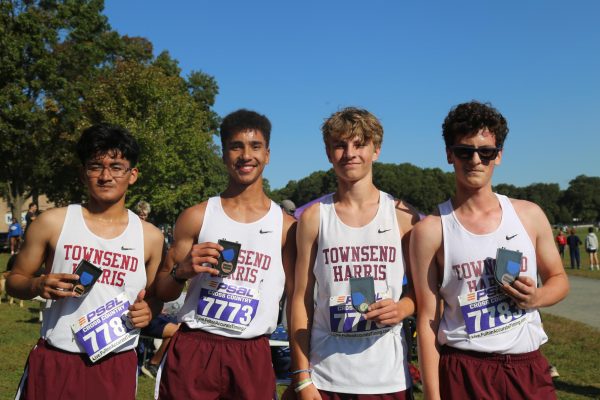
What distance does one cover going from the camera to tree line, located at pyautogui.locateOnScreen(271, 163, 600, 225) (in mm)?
104375

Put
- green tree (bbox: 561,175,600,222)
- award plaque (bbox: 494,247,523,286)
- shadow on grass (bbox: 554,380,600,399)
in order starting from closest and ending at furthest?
award plaque (bbox: 494,247,523,286) → shadow on grass (bbox: 554,380,600,399) → green tree (bbox: 561,175,600,222)

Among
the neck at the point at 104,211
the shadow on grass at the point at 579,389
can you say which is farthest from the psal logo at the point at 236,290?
the shadow on grass at the point at 579,389

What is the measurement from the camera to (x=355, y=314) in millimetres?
3059

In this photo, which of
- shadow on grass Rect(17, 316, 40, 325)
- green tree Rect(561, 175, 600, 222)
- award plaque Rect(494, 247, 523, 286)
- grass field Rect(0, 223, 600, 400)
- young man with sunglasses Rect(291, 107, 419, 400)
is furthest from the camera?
green tree Rect(561, 175, 600, 222)

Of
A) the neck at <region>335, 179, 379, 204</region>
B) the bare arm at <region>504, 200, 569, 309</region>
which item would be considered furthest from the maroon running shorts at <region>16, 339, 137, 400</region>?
the bare arm at <region>504, 200, 569, 309</region>

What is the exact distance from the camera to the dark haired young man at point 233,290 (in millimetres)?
3334

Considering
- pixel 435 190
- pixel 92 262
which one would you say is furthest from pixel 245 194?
pixel 435 190

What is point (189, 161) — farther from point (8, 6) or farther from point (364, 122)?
point (364, 122)

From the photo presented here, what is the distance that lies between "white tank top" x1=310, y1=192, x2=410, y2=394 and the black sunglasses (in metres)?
0.53

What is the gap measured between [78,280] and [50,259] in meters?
0.43

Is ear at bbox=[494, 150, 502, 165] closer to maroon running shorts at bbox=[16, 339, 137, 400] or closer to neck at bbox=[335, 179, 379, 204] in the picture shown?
neck at bbox=[335, 179, 379, 204]

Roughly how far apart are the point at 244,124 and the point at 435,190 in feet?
347

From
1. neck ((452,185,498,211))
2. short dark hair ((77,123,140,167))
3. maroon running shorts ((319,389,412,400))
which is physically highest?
short dark hair ((77,123,140,167))

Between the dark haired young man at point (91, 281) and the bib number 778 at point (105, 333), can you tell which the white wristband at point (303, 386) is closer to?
the dark haired young man at point (91, 281)
